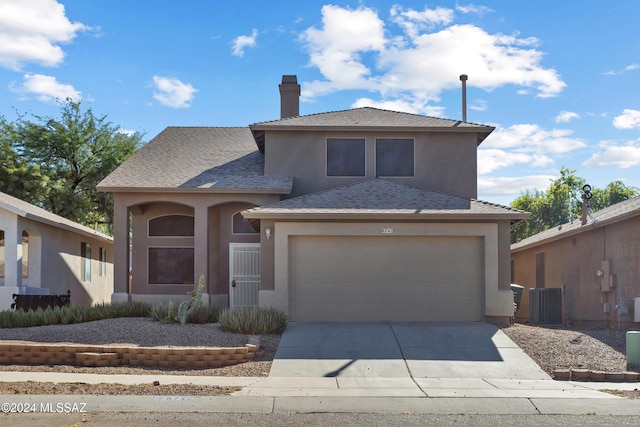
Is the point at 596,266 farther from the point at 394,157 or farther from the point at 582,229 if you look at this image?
the point at 394,157

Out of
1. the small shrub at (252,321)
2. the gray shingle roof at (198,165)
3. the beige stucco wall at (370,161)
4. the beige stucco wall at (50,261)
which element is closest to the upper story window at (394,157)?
the beige stucco wall at (370,161)

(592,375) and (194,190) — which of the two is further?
(194,190)

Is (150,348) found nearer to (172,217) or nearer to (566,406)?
(566,406)

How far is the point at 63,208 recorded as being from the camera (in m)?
37.3

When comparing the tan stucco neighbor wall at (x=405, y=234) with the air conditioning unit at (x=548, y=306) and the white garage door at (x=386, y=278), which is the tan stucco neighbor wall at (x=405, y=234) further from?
the air conditioning unit at (x=548, y=306)

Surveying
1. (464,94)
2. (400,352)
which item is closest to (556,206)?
(464,94)

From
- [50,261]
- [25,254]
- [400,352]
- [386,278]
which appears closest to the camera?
[400,352]

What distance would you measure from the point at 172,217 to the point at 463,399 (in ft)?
51.6

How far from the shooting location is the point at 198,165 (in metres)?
25.1

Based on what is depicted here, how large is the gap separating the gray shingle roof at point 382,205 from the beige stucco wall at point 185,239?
3.01 m

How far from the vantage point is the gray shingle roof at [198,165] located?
23016 mm

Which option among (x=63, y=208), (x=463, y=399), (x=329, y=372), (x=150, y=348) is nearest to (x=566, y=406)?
(x=463, y=399)

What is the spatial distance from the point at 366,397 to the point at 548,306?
13173 millimetres

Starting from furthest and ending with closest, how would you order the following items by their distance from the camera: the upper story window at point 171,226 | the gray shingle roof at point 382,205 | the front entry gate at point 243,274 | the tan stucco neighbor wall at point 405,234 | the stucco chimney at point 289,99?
the stucco chimney at point 289,99 → the upper story window at point 171,226 → the front entry gate at point 243,274 → the gray shingle roof at point 382,205 → the tan stucco neighbor wall at point 405,234
